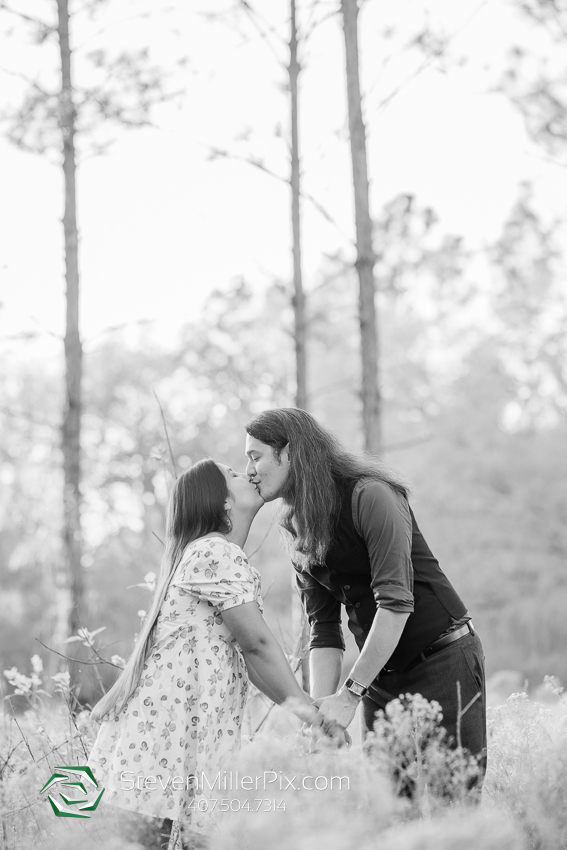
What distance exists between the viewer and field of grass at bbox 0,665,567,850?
2002mm

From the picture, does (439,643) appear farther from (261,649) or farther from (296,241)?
(296,241)

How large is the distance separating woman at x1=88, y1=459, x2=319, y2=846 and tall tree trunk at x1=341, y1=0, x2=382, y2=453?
10.6ft

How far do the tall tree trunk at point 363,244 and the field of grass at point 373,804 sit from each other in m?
3.05

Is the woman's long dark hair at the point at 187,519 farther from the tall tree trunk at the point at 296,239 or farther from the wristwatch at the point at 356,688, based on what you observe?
the tall tree trunk at the point at 296,239

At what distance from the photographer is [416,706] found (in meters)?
2.44

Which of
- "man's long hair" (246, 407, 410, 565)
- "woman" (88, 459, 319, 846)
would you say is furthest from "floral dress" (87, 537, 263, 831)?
"man's long hair" (246, 407, 410, 565)

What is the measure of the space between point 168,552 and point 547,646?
13403mm

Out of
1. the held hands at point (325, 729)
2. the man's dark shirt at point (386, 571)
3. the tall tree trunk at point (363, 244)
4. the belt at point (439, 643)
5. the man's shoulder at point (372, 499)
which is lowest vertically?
the held hands at point (325, 729)

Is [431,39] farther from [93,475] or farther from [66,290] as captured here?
[93,475]

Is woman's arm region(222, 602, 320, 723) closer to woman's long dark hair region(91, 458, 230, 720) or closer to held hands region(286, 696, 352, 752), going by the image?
held hands region(286, 696, 352, 752)

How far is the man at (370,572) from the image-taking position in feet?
8.87

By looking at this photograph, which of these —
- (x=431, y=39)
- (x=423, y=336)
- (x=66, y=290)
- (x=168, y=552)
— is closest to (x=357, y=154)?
(x=431, y=39)

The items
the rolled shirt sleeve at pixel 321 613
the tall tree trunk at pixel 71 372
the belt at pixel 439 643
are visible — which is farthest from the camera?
the tall tree trunk at pixel 71 372

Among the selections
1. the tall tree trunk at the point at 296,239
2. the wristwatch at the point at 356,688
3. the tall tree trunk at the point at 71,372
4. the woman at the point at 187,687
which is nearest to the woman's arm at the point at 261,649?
the woman at the point at 187,687
